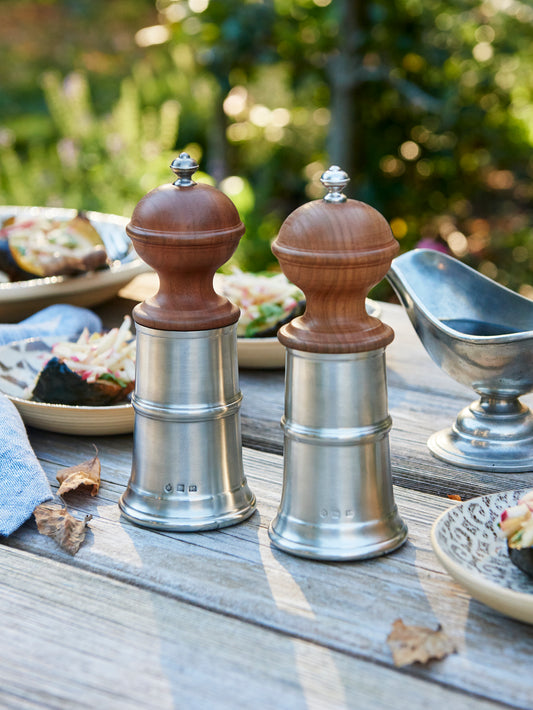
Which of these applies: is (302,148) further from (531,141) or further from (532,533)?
(532,533)

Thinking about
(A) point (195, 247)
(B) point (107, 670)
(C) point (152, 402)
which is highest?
(A) point (195, 247)

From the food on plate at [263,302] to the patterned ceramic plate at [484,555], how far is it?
731mm

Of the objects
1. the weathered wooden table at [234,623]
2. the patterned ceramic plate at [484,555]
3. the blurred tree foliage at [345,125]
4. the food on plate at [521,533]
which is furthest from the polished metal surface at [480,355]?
the blurred tree foliage at [345,125]

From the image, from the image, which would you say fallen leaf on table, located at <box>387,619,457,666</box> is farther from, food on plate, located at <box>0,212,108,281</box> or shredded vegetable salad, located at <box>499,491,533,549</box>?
food on plate, located at <box>0,212,108,281</box>

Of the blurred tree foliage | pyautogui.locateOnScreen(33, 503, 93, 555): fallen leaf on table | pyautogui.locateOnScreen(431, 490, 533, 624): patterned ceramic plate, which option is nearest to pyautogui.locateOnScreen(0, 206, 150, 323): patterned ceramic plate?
pyautogui.locateOnScreen(33, 503, 93, 555): fallen leaf on table

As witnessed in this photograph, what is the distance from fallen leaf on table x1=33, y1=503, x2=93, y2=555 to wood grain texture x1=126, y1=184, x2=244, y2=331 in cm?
26

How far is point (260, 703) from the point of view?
776 millimetres

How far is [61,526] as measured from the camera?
1081 mm

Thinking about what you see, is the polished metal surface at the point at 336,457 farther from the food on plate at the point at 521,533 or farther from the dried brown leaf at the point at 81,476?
the dried brown leaf at the point at 81,476

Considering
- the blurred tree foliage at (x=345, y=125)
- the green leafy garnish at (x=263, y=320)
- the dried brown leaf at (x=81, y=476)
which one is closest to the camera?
the dried brown leaf at (x=81, y=476)

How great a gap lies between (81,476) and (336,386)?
1.38 feet

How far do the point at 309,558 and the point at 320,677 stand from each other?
8.1 inches

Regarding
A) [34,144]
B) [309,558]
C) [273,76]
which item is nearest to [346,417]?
[309,558]

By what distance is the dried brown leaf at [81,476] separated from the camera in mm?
1177
